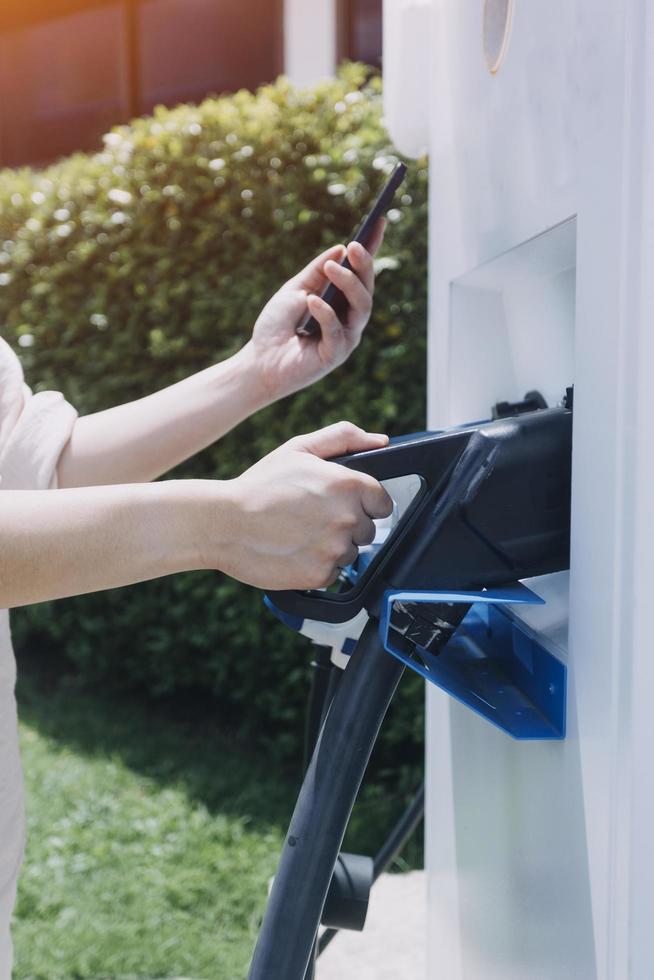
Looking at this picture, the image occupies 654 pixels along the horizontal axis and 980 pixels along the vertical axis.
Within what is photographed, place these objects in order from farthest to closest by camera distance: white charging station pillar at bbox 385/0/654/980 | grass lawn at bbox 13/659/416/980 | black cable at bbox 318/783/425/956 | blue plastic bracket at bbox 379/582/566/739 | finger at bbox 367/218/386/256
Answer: grass lawn at bbox 13/659/416/980, black cable at bbox 318/783/425/956, finger at bbox 367/218/386/256, blue plastic bracket at bbox 379/582/566/739, white charging station pillar at bbox 385/0/654/980

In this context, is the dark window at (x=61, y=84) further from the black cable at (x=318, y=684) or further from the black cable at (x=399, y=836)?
the black cable at (x=318, y=684)

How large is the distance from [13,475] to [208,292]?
2261 millimetres

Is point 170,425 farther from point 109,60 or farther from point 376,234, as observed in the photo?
point 109,60

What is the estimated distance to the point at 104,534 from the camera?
2.88ft

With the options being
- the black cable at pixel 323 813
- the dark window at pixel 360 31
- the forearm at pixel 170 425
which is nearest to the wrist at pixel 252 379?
the forearm at pixel 170 425

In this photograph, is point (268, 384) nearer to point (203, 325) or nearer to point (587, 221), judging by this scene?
point (587, 221)

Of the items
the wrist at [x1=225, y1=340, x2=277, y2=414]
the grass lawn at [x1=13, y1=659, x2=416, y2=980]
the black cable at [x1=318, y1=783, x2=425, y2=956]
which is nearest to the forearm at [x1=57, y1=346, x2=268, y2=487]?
the wrist at [x1=225, y1=340, x2=277, y2=414]

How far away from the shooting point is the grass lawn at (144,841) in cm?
244

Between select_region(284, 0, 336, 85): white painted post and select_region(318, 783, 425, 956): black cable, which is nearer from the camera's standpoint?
select_region(318, 783, 425, 956): black cable

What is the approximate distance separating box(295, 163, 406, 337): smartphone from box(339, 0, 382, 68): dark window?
4289 mm

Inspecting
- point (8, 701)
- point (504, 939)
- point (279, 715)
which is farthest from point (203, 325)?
point (504, 939)

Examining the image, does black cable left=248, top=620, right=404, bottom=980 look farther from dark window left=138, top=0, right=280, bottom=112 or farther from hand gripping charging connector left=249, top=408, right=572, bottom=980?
dark window left=138, top=0, right=280, bottom=112

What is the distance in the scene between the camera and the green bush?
126 inches

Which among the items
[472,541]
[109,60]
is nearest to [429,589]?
[472,541]
